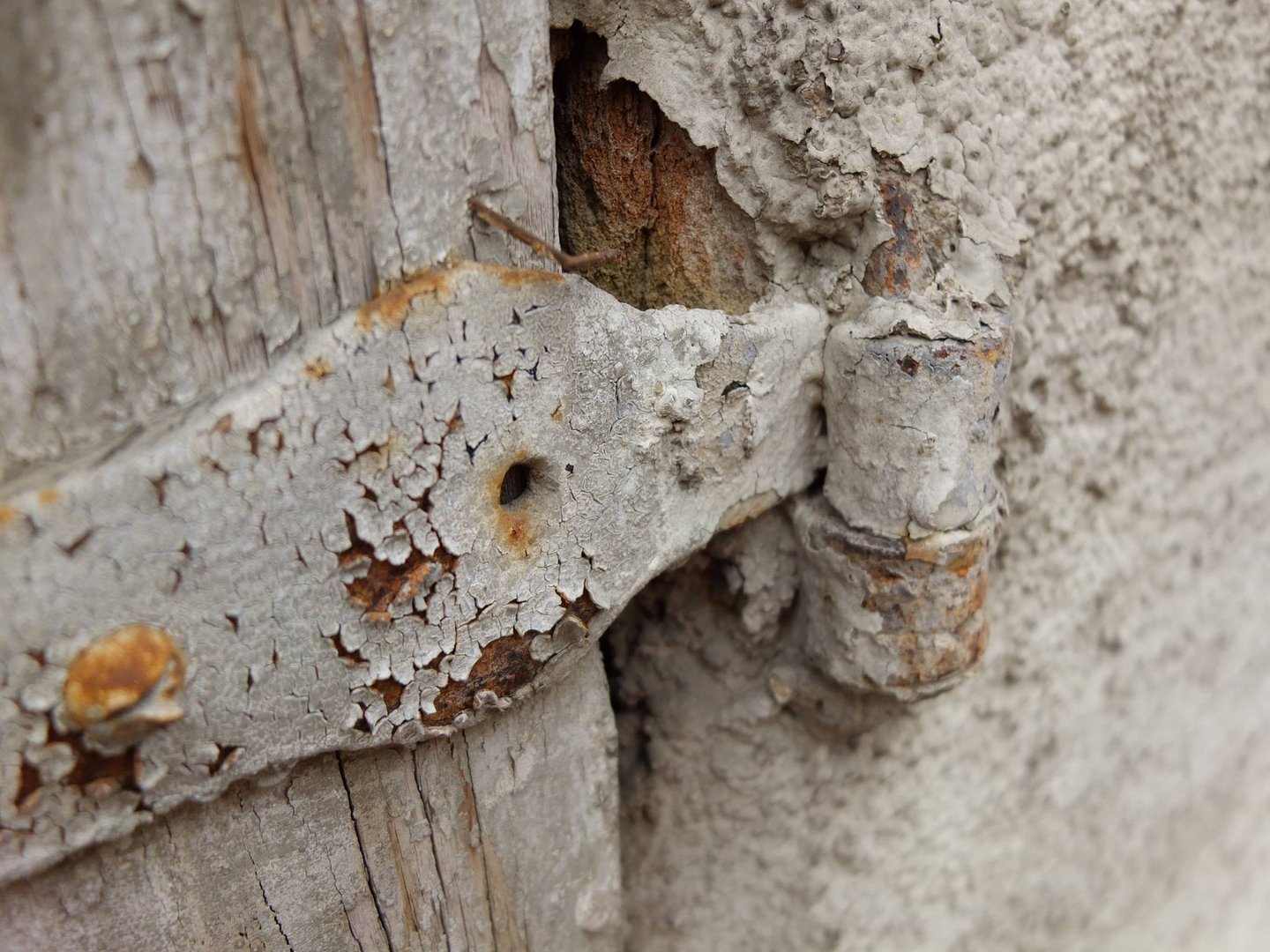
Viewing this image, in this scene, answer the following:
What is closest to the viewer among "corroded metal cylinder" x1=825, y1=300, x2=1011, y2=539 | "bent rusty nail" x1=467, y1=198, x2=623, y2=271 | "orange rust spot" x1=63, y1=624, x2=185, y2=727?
"orange rust spot" x1=63, y1=624, x2=185, y2=727

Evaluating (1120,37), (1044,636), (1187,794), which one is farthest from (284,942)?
(1187,794)

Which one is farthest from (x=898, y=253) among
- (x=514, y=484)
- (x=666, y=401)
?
(x=514, y=484)

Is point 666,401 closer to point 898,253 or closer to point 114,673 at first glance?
point 898,253

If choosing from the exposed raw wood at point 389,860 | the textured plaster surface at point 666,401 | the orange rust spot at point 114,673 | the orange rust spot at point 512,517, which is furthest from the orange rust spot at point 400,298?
the exposed raw wood at point 389,860

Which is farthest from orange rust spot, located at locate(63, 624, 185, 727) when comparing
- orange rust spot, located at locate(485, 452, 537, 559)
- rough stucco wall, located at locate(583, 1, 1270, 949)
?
rough stucco wall, located at locate(583, 1, 1270, 949)

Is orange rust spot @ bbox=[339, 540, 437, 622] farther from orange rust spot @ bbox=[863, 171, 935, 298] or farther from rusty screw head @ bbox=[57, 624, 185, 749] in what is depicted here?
orange rust spot @ bbox=[863, 171, 935, 298]

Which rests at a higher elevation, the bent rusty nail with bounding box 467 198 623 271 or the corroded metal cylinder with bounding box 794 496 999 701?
the bent rusty nail with bounding box 467 198 623 271
